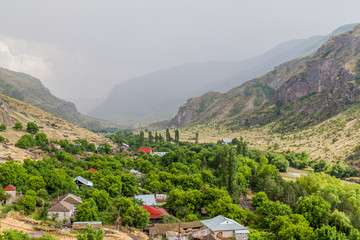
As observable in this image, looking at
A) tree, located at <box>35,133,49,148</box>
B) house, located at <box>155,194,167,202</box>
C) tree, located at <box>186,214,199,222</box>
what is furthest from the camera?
tree, located at <box>35,133,49,148</box>

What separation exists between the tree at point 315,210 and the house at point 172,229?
17.8 m

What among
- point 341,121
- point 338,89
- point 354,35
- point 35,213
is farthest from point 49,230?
point 354,35

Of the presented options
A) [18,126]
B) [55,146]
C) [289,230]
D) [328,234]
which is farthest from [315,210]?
[18,126]

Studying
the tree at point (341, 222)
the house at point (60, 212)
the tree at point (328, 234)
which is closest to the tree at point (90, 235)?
the house at point (60, 212)

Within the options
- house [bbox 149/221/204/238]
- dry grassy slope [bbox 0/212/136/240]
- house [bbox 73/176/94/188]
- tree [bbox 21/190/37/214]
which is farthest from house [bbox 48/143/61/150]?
house [bbox 149/221/204/238]

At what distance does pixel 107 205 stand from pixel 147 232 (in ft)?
32.2

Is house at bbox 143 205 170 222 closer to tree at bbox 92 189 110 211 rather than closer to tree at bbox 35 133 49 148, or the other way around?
tree at bbox 92 189 110 211

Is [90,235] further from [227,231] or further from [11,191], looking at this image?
[11,191]

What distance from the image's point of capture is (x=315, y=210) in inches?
1795

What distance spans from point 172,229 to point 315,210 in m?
24.1

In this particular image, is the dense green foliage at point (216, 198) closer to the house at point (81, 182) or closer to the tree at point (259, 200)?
the tree at point (259, 200)

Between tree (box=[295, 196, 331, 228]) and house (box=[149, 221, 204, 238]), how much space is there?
17785mm

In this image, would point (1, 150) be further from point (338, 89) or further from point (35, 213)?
point (338, 89)

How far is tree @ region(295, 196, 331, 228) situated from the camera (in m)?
44.8
